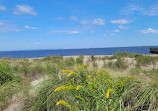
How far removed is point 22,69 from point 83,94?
515 centimetres

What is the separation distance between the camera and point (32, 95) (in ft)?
13.0

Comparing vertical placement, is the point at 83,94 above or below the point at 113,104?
above

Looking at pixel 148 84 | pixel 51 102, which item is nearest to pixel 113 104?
pixel 148 84

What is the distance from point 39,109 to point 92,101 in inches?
69.0

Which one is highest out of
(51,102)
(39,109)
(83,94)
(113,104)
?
(83,94)

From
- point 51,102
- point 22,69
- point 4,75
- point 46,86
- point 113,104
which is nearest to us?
point 113,104

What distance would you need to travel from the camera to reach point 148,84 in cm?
313

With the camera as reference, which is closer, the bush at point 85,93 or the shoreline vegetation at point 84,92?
the bush at point 85,93

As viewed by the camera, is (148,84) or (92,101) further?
(148,84)

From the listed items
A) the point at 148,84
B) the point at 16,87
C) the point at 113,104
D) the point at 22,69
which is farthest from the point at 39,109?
the point at 22,69

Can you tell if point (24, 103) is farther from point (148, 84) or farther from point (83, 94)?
point (148, 84)

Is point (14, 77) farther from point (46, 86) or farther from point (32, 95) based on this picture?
point (46, 86)

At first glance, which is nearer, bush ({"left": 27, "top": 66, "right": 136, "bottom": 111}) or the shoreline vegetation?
bush ({"left": 27, "top": 66, "right": 136, "bottom": 111})

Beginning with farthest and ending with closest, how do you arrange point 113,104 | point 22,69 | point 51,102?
point 22,69 < point 51,102 < point 113,104
